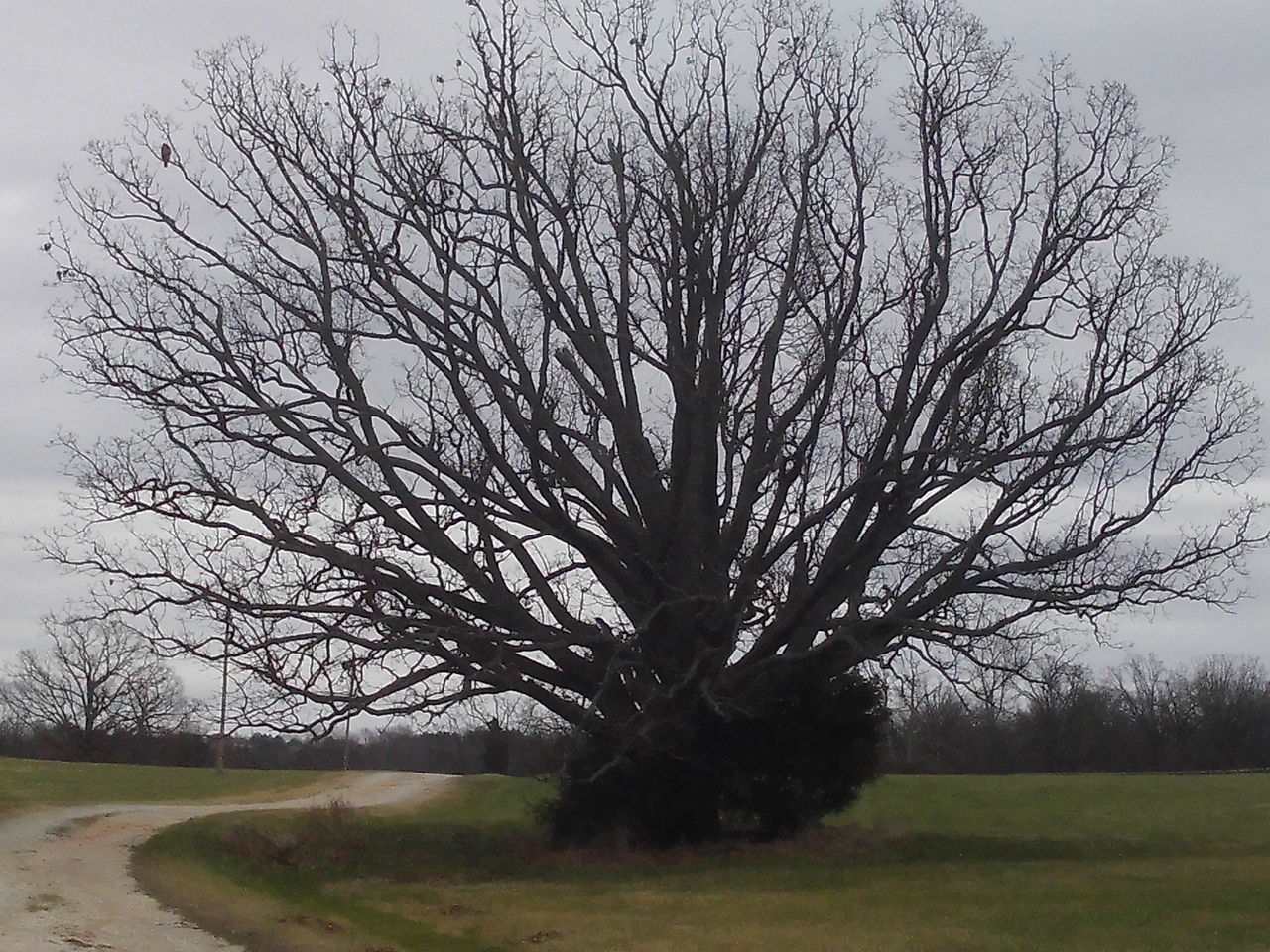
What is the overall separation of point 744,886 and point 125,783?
28.8 meters

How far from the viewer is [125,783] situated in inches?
1676

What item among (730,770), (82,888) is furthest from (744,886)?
(82,888)

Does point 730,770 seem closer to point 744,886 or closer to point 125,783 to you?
point 744,886

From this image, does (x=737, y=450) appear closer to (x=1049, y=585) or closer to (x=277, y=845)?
(x=1049, y=585)

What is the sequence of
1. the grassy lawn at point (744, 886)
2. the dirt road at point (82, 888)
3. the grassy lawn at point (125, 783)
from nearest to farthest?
the dirt road at point (82, 888) → the grassy lawn at point (744, 886) → the grassy lawn at point (125, 783)

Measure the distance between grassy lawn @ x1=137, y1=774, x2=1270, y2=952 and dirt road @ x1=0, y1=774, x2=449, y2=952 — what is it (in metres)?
0.69

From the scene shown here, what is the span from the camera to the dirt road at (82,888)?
13.9 metres

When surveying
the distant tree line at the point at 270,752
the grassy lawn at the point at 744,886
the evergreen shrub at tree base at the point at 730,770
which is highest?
the distant tree line at the point at 270,752

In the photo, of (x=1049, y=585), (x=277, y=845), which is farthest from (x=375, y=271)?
(x=1049, y=585)

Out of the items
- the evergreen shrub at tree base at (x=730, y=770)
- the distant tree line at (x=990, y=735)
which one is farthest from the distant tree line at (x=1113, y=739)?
the evergreen shrub at tree base at (x=730, y=770)

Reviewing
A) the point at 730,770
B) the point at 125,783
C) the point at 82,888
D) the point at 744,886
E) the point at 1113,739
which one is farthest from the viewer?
the point at 1113,739

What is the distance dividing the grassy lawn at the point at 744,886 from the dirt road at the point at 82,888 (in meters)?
0.69

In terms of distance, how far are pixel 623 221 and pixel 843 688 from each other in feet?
31.1

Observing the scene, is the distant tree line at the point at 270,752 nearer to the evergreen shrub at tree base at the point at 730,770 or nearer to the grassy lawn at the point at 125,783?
the grassy lawn at the point at 125,783
